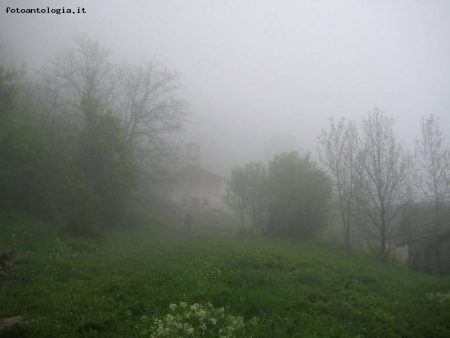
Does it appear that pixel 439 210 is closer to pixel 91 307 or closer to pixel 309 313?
pixel 309 313

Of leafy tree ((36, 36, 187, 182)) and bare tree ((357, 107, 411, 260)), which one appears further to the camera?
leafy tree ((36, 36, 187, 182))

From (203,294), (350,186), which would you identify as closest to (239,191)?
(350,186)

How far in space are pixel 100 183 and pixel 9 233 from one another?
7.58m

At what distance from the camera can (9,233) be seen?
14852 mm

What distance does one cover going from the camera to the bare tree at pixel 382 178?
19453mm

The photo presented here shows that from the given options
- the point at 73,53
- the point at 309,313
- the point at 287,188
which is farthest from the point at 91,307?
the point at 73,53

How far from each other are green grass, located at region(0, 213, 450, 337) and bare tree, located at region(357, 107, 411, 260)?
718 centimetres

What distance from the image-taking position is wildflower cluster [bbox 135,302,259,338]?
574cm

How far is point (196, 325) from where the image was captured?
20.4 feet

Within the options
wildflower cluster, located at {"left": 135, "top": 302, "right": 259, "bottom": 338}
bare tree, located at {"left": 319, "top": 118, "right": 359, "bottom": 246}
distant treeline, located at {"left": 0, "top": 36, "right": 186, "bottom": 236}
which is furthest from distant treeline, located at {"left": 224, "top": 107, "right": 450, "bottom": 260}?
wildflower cluster, located at {"left": 135, "top": 302, "right": 259, "bottom": 338}

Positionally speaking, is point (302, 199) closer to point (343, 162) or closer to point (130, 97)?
point (343, 162)

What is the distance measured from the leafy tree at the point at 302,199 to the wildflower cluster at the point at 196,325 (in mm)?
20472

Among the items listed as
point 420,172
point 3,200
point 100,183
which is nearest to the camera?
point 3,200

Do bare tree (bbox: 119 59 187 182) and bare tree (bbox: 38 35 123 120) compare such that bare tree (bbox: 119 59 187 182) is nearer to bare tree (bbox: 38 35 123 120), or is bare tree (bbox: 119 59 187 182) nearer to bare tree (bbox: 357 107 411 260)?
bare tree (bbox: 38 35 123 120)
